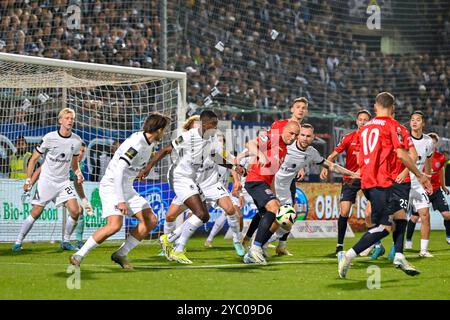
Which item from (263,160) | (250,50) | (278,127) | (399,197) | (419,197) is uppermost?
(250,50)

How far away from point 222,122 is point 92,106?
3.78m

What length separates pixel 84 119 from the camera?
18.5 m

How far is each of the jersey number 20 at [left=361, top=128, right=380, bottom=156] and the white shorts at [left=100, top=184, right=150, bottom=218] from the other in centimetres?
293

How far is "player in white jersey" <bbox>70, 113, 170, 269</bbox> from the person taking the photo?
1077cm

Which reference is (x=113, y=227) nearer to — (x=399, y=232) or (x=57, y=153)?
(x=399, y=232)

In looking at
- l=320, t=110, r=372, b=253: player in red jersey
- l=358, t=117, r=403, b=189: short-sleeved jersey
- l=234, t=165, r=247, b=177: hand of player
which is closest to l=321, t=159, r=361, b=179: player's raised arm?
l=320, t=110, r=372, b=253: player in red jersey

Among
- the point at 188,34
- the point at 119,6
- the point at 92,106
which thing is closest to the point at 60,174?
the point at 92,106

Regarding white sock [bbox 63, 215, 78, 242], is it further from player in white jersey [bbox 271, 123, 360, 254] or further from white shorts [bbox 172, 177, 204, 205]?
player in white jersey [bbox 271, 123, 360, 254]

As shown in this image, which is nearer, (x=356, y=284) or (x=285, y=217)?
(x=356, y=284)

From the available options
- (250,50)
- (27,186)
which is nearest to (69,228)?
(27,186)

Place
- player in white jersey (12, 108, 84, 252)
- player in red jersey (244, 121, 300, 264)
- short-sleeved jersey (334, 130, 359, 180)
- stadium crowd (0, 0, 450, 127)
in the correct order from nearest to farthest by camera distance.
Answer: player in red jersey (244, 121, 300, 264), short-sleeved jersey (334, 130, 359, 180), player in white jersey (12, 108, 84, 252), stadium crowd (0, 0, 450, 127)

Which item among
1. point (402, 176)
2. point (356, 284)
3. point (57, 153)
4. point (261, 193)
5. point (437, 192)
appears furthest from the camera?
point (437, 192)

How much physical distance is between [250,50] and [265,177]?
12.8 metres
